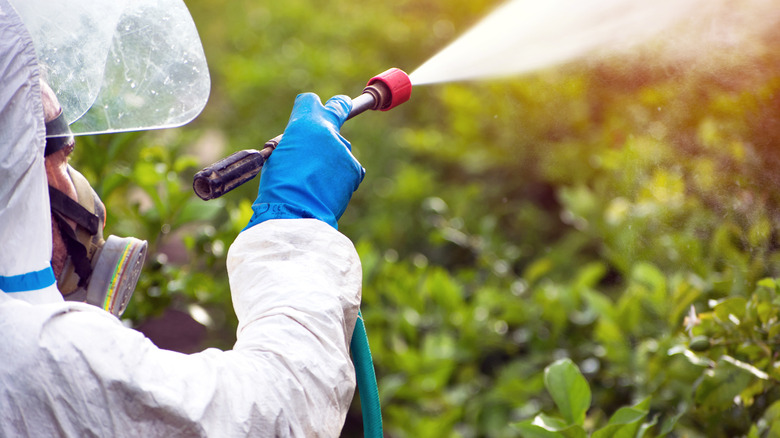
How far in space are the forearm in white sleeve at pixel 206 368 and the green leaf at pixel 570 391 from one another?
57cm

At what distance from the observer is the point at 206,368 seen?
118cm

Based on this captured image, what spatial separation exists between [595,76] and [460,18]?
1941mm

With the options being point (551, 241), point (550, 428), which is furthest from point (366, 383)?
point (551, 241)

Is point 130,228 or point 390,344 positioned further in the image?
point 390,344

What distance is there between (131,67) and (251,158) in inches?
12.6

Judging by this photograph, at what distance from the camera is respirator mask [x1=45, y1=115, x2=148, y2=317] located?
4.54 ft

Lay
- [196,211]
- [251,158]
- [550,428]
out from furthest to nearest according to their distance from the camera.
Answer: [196,211], [550,428], [251,158]

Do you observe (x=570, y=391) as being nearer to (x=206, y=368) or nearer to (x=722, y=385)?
(x=722, y=385)

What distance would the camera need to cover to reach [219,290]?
2461 millimetres

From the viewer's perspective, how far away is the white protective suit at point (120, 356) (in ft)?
3.60

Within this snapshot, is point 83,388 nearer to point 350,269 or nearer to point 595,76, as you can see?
point 350,269

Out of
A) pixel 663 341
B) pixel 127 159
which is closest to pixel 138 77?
pixel 663 341

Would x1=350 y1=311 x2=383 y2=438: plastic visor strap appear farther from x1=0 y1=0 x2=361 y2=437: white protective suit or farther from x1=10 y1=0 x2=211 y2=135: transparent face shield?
x1=10 y1=0 x2=211 y2=135: transparent face shield

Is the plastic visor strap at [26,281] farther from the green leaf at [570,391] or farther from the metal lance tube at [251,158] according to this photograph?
the green leaf at [570,391]
